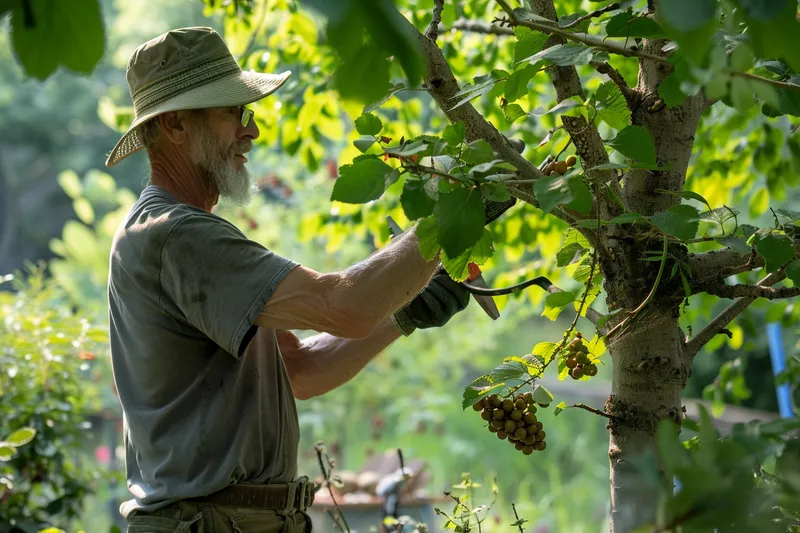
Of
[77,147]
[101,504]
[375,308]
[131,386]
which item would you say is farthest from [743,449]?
[77,147]

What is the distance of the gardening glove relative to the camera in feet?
6.57

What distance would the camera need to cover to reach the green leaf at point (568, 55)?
122 centimetres

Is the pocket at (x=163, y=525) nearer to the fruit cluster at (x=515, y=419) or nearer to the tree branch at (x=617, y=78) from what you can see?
the fruit cluster at (x=515, y=419)

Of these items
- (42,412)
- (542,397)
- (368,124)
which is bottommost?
(42,412)

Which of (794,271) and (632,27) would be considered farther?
(794,271)

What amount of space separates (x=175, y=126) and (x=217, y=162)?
0.14 metres

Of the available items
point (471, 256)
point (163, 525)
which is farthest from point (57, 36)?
point (163, 525)

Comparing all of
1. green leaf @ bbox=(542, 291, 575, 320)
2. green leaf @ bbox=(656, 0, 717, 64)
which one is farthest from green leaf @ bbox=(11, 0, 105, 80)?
green leaf @ bbox=(542, 291, 575, 320)

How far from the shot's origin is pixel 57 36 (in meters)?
0.66

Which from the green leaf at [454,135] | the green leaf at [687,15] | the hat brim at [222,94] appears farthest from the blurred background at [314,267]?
the hat brim at [222,94]

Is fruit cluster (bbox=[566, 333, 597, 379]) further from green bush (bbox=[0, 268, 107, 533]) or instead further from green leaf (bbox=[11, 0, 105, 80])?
green bush (bbox=[0, 268, 107, 533])

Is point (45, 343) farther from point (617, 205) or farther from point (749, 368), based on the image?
point (749, 368)

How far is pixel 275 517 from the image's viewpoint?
194cm

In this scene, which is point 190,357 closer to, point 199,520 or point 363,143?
point 199,520
